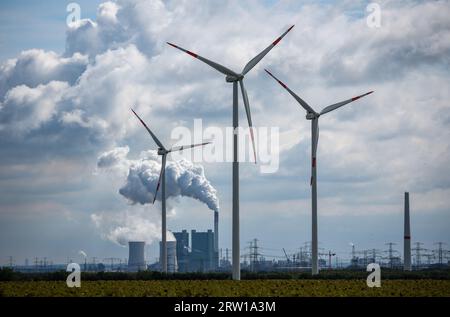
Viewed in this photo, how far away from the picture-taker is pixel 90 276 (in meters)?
110

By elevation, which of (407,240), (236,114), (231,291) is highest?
(236,114)

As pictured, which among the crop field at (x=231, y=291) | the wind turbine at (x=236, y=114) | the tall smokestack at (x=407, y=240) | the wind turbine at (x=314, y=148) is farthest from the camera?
the tall smokestack at (x=407, y=240)

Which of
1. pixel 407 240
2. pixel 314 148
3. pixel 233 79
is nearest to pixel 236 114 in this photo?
pixel 233 79

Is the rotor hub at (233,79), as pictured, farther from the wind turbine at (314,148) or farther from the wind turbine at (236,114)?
the wind turbine at (314,148)

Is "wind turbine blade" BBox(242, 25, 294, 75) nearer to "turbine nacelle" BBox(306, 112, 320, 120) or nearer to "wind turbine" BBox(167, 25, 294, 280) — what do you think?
"wind turbine" BBox(167, 25, 294, 280)

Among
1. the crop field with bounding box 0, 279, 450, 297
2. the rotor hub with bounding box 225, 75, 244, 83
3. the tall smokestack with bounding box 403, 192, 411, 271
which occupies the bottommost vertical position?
the crop field with bounding box 0, 279, 450, 297

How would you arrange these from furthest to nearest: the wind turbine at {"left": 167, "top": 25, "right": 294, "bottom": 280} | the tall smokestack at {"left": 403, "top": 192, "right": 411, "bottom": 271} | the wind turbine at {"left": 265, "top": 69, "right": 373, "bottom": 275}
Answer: the tall smokestack at {"left": 403, "top": 192, "right": 411, "bottom": 271} → the wind turbine at {"left": 265, "top": 69, "right": 373, "bottom": 275} → the wind turbine at {"left": 167, "top": 25, "right": 294, "bottom": 280}

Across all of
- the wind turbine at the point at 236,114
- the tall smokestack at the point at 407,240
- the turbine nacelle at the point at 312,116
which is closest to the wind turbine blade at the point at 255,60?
the wind turbine at the point at 236,114

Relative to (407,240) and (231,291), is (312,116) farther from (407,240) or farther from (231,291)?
(231,291)

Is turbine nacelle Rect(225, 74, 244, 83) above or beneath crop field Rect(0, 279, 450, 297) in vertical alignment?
above

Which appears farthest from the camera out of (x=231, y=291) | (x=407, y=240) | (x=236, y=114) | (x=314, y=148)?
(x=407, y=240)

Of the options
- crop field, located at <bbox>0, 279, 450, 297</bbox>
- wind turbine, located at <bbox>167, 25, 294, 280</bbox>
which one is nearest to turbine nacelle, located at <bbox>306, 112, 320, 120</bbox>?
wind turbine, located at <bbox>167, 25, 294, 280</bbox>
